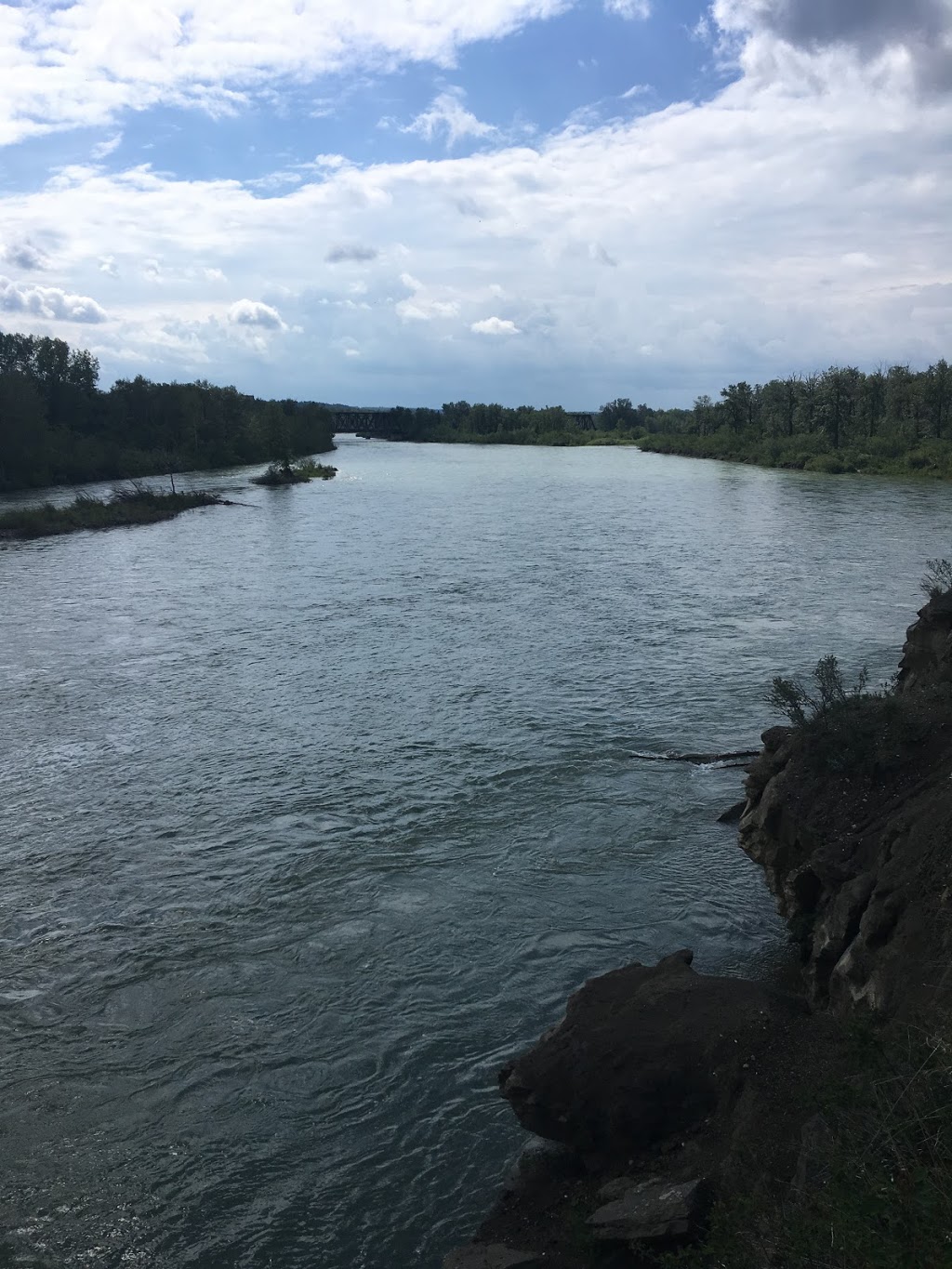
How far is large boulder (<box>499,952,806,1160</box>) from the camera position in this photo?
26.0ft

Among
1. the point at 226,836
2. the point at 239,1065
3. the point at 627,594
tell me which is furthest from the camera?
the point at 627,594

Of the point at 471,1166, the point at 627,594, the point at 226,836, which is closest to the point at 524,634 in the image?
the point at 627,594

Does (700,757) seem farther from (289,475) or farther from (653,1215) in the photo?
(289,475)

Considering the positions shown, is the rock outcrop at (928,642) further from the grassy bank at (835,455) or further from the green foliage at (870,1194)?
the grassy bank at (835,455)

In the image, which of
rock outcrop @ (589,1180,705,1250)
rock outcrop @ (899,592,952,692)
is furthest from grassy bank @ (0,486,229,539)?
rock outcrop @ (589,1180,705,1250)

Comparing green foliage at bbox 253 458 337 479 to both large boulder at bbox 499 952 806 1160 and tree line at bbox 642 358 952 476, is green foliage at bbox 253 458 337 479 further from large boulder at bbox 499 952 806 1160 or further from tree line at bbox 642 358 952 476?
large boulder at bbox 499 952 806 1160

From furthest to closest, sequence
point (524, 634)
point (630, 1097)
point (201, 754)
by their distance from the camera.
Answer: point (524, 634) → point (201, 754) → point (630, 1097)

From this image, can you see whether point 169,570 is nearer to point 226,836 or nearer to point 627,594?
point 627,594

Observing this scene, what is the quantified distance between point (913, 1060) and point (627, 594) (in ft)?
97.9

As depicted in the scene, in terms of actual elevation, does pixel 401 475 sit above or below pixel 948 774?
above

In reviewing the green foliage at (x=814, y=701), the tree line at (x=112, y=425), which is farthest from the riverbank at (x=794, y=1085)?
the tree line at (x=112, y=425)

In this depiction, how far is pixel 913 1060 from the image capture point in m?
6.48

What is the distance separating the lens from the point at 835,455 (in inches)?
4097

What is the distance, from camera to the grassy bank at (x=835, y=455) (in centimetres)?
9331
